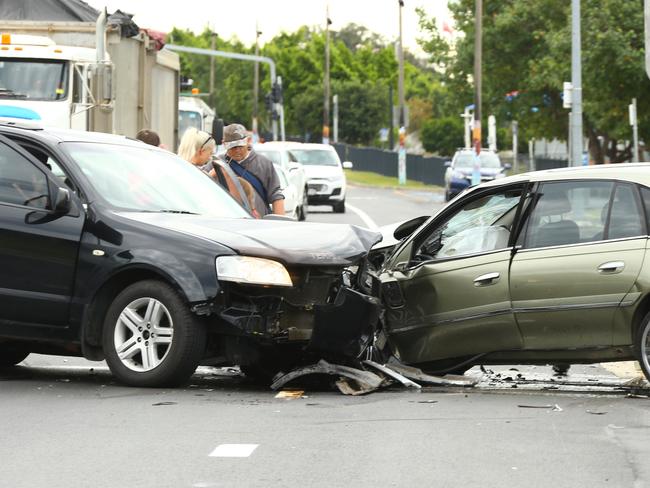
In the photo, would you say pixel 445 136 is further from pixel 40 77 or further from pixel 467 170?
pixel 40 77

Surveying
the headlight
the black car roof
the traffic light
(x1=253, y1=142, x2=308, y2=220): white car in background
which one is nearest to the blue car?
(x1=253, y1=142, x2=308, y2=220): white car in background

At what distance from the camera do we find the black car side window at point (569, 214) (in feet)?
29.7

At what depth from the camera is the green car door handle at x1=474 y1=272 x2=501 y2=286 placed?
30.5ft

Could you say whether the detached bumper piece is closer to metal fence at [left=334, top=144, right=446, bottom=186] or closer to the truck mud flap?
the truck mud flap

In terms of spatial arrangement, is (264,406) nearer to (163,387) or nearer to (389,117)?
(163,387)

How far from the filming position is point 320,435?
24.7ft

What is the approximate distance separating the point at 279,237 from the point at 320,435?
6.83 feet

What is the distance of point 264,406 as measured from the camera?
866cm

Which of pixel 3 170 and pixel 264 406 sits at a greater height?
pixel 3 170

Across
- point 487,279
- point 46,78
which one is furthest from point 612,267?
point 46,78

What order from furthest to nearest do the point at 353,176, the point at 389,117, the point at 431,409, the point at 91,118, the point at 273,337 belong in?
the point at 389,117 → the point at 353,176 → the point at 91,118 → the point at 273,337 → the point at 431,409

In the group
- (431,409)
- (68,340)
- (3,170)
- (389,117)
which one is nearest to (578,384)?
(431,409)

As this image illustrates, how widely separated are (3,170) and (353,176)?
6971 centimetres

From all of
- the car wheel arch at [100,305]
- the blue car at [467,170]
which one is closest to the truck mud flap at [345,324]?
the car wheel arch at [100,305]
